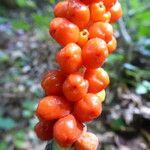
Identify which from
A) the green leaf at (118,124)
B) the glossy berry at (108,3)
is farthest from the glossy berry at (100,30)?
the green leaf at (118,124)

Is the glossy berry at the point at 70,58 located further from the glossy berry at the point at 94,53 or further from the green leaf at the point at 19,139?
the green leaf at the point at 19,139

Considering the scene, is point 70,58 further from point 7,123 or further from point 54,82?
point 7,123

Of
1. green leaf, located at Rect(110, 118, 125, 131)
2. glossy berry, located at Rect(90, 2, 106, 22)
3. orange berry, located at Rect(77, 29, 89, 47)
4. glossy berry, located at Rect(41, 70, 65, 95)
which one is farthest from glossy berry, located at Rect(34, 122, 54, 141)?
green leaf, located at Rect(110, 118, 125, 131)

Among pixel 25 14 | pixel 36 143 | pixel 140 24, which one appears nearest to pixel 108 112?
pixel 36 143

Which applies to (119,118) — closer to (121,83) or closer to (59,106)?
(121,83)

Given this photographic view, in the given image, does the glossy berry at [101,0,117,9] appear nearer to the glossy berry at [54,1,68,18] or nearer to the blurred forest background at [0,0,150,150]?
the glossy berry at [54,1,68,18]

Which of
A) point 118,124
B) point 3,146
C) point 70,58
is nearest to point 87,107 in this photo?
point 70,58
